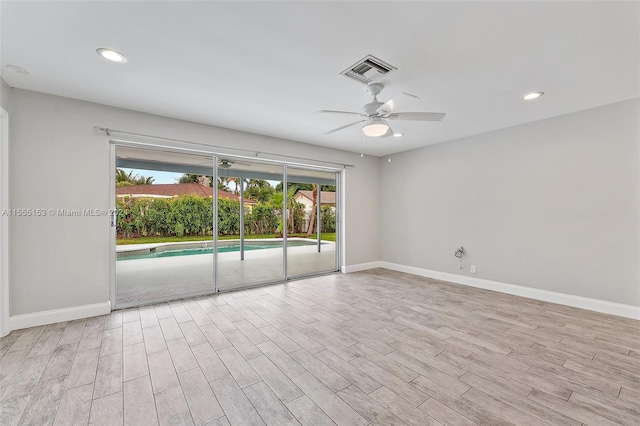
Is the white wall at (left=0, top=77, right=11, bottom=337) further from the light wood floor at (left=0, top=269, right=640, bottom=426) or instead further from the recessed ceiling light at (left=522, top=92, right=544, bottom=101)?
the recessed ceiling light at (left=522, top=92, right=544, bottom=101)

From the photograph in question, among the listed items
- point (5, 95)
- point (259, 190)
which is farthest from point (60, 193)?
point (259, 190)

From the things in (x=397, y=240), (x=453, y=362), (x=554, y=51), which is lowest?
(x=453, y=362)

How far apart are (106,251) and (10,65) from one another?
2074mm

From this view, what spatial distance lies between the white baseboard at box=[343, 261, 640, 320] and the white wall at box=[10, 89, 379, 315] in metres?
4.28

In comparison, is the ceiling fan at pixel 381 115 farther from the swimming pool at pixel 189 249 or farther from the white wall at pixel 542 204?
the swimming pool at pixel 189 249

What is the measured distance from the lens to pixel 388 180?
612 centimetres

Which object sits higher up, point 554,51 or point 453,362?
point 554,51

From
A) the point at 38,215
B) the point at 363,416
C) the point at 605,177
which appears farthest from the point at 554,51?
the point at 38,215

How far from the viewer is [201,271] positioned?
5.46 m

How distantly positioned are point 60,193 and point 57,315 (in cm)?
143

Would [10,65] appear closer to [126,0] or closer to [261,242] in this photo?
[126,0]

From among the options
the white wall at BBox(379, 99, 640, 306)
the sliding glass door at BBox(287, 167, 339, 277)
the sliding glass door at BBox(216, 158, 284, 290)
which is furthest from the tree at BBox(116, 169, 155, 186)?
the white wall at BBox(379, 99, 640, 306)

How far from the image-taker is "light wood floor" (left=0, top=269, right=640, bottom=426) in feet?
5.55

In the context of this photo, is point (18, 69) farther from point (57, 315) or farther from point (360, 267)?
point (360, 267)
